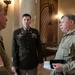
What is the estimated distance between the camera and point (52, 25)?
8.29m

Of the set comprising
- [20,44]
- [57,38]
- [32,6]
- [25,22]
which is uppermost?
[32,6]

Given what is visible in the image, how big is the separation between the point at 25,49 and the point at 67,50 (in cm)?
115

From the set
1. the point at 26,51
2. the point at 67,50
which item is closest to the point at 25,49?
the point at 26,51

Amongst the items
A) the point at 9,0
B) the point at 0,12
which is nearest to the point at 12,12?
the point at 9,0

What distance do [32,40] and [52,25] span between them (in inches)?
209

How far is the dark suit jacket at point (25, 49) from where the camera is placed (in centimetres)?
302

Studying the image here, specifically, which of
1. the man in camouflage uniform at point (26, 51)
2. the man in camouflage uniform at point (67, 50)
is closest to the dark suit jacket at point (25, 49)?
the man in camouflage uniform at point (26, 51)

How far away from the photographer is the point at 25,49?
3.01 meters

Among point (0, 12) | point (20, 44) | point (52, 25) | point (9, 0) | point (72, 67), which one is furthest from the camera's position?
point (52, 25)

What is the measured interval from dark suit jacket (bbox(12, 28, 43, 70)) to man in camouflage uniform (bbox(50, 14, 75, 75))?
3.12 ft

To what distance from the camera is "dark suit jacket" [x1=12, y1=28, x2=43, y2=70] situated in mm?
3018

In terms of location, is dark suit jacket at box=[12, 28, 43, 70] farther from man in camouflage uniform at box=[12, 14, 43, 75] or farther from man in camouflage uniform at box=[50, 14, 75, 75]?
man in camouflage uniform at box=[50, 14, 75, 75]

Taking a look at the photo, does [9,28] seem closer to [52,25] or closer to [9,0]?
[9,0]

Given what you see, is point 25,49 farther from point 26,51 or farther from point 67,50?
point 67,50
